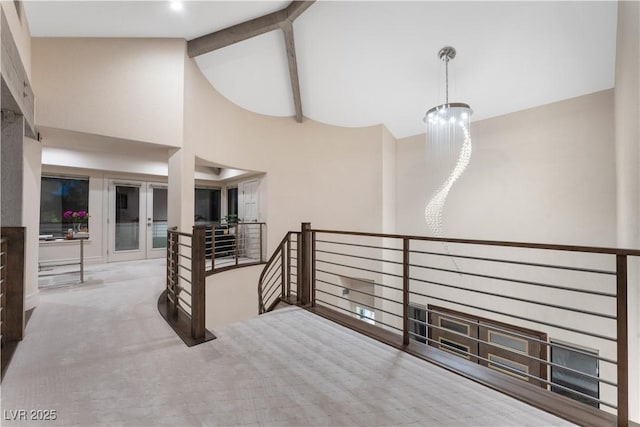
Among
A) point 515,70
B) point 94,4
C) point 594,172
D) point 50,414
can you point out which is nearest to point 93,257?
point 94,4

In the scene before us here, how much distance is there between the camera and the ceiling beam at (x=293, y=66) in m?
4.41

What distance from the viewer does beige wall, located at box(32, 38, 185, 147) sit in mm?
3197

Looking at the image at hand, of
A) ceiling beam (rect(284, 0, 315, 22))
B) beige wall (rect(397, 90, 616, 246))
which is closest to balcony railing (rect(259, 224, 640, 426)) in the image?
beige wall (rect(397, 90, 616, 246))

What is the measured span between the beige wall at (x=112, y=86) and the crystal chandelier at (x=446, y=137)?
3.88 meters

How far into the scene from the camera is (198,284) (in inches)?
93.8

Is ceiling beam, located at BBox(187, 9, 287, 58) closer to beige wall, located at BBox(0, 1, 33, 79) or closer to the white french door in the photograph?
beige wall, located at BBox(0, 1, 33, 79)

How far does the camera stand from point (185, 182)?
4082 millimetres

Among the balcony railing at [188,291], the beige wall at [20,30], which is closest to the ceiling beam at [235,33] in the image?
the beige wall at [20,30]

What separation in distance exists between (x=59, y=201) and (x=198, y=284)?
490cm

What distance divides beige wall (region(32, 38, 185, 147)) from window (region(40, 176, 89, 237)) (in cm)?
279

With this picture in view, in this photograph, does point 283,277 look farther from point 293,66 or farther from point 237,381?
point 293,66

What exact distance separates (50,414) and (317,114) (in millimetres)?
5966

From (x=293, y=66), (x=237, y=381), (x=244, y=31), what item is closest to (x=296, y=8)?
(x=244, y=31)

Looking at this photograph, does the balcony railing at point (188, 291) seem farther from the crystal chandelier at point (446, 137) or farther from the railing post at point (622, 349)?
the crystal chandelier at point (446, 137)
